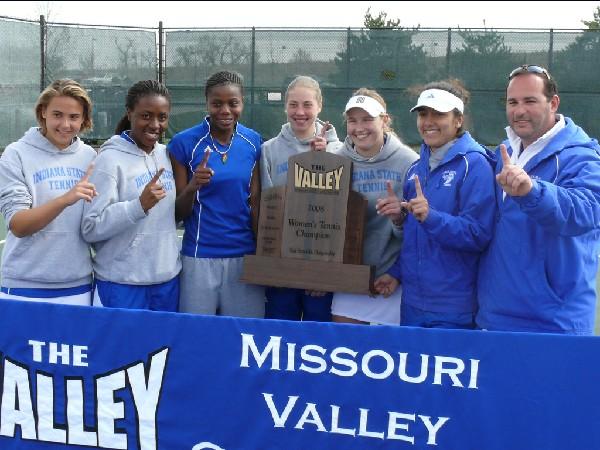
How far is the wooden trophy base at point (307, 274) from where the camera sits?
362 cm

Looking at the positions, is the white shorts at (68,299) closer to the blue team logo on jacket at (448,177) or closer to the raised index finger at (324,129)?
the raised index finger at (324,129)

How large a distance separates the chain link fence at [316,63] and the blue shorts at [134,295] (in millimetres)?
10389

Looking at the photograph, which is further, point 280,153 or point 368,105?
point 280,153

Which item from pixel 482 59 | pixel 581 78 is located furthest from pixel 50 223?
pixel 581 78

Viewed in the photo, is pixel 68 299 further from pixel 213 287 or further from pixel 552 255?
pixel 552 255

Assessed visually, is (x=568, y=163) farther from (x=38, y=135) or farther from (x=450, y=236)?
(x=38, y=135)

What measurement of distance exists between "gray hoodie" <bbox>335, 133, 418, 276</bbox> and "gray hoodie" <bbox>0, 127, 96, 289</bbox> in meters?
1.43

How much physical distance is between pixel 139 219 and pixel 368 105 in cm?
131

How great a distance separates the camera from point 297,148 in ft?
12.8

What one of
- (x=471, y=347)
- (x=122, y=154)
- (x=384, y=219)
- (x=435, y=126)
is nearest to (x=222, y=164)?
(x=122, y=154)

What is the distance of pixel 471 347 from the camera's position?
262cm

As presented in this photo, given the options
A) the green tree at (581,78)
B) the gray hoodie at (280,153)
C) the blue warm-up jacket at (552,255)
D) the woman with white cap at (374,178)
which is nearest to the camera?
the blue warm-up jacket at (552,255)

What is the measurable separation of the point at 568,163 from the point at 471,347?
913mm

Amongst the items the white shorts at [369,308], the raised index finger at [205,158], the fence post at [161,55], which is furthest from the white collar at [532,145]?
the fence post at [161,55]
